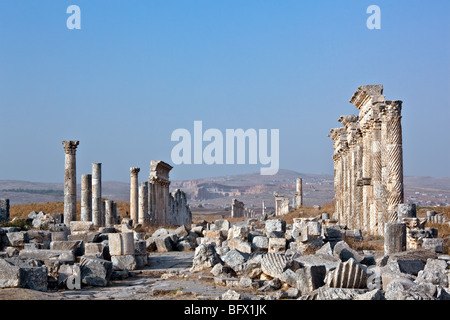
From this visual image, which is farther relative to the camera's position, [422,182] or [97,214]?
[422,182]

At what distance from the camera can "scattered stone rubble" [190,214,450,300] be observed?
971 centimetres

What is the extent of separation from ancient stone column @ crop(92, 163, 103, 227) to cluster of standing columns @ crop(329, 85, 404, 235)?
12.6m

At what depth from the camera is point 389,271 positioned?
36.4 ft

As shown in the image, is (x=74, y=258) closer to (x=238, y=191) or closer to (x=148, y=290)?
(x=148, y=290)

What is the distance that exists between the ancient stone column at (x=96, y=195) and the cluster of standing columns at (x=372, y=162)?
12587 mm

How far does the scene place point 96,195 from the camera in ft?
117

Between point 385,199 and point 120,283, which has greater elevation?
point 385,199

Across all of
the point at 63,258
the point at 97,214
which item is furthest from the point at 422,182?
the point at 63,258

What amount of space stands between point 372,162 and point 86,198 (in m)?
15.2

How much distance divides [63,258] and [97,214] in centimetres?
2049

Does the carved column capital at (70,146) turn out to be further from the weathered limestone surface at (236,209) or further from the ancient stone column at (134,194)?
the weathered limestone surface at (236,209)
